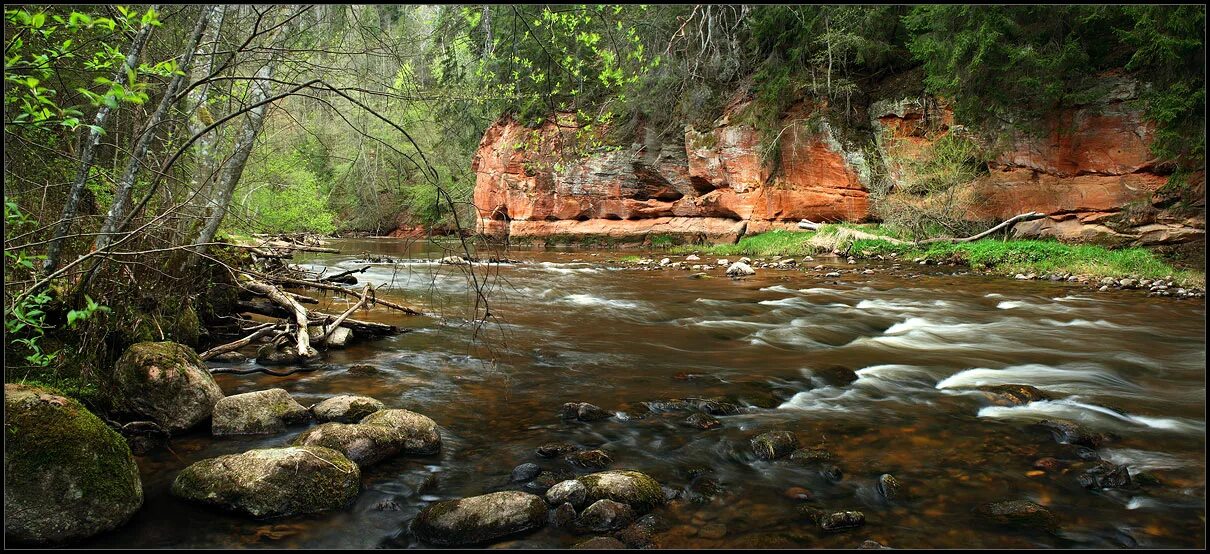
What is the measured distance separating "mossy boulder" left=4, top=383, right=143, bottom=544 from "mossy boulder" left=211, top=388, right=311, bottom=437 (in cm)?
103

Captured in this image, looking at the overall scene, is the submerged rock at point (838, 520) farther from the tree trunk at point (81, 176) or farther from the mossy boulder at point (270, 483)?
the tree trunk at point (81, 176)

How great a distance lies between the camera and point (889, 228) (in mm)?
18766

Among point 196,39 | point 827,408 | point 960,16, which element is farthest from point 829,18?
point 196,39

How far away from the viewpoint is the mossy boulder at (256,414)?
4027mm

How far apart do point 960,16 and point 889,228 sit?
609 cm

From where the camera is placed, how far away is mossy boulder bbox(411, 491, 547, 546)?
2871mm

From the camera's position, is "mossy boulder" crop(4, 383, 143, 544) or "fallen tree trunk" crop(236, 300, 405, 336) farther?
"fallen tree trunk" crop(236, 300, 405, 336)

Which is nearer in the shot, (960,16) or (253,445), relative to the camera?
(253,445)

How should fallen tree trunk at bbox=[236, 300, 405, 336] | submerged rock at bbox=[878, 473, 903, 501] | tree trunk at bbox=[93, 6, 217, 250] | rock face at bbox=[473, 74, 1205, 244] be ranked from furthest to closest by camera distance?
rock face at bbox=[473, 74, 1205, 244] < fallen tree trunk at bbox=[236, 300, 405, 336] < tree trunk at bbox=[93, 6, 217, 250] < submerged rock at bbox=[878, 473, 903, 501]

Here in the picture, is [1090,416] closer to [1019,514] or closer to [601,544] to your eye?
[1019,514]

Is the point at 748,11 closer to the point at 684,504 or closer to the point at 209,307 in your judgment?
the point at 209,307

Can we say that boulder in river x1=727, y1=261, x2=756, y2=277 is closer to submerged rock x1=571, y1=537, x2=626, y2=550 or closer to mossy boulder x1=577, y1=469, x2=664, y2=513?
mossy boulder x1=577, y1=469, x2=664, y2=513

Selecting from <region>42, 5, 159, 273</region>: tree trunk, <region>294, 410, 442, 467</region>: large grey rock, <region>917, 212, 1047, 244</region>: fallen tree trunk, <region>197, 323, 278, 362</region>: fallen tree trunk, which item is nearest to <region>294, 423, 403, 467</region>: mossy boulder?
<region>294, 410, 442, 467</region>: large grey rock

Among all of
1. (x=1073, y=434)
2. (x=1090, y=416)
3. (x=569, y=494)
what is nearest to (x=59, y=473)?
(x=569, y=494)
